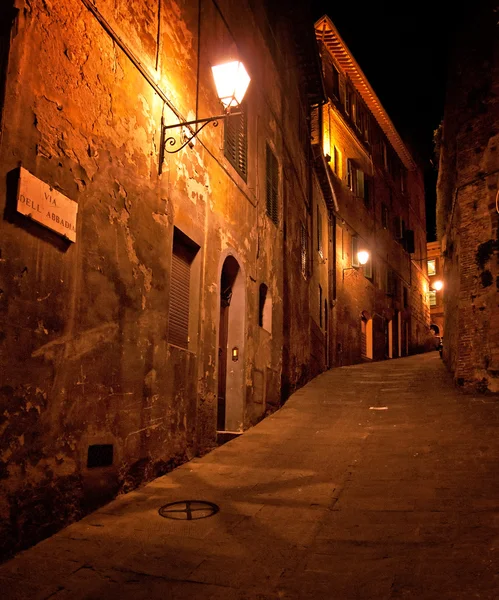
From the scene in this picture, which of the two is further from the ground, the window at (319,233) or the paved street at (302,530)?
the window at (319,233)

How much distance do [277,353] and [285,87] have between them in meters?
6.60

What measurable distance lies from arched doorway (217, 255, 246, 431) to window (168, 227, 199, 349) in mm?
1507

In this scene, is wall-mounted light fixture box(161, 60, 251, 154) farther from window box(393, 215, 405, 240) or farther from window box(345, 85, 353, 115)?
window box(393, 215, 405, 240)

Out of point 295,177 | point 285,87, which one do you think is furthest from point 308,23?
point 295,177

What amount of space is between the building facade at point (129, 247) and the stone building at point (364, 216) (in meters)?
7.91

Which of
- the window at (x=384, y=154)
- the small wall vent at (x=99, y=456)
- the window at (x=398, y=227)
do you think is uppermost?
the window at (x=384, y=154)

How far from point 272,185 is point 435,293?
90.4 feet

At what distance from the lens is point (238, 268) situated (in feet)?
30.9

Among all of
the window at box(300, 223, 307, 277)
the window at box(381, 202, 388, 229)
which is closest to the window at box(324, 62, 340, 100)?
the window at box(381, 202, 388, 229)

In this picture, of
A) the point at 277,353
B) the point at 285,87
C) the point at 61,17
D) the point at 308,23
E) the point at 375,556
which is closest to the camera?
the point at 375,556

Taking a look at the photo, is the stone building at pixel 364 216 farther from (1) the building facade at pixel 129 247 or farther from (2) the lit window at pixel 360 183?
(1) the building facade at pixel 129 247

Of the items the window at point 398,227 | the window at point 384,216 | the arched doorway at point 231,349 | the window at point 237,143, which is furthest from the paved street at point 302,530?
the window at point 398,227

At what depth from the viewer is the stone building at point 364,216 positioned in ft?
67.2

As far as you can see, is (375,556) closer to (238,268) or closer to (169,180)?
(169,180)
